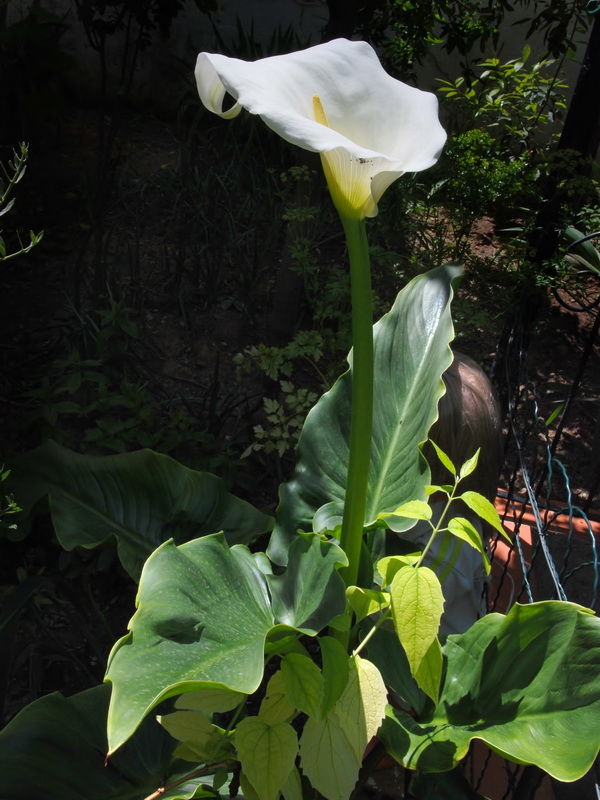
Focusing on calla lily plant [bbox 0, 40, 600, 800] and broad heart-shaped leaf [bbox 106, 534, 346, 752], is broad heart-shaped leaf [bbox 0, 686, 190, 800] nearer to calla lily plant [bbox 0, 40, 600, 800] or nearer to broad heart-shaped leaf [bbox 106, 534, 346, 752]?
calla lily plant [bbox 0, 40, 600, 800]

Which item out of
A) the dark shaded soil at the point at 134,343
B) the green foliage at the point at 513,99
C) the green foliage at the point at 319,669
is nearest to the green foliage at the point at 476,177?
the green foliage at the point at 513,99

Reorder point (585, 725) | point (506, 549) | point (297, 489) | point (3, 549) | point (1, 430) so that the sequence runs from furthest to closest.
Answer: point (506, 549) → point (1, 430) → point (3, 549) → point (297, 489) → point (585, 725)

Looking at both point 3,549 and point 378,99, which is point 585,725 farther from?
point 3,549

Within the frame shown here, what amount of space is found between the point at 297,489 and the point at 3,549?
2.91ft

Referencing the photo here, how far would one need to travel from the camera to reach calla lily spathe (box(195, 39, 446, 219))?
0.78m

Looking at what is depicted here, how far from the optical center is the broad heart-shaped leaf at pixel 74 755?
3.74 ft

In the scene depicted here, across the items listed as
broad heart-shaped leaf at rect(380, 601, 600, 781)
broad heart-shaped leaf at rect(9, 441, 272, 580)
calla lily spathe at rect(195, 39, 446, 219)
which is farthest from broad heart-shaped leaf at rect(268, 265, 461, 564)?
calla lily spathe at rect(195, 39, 446, 219)

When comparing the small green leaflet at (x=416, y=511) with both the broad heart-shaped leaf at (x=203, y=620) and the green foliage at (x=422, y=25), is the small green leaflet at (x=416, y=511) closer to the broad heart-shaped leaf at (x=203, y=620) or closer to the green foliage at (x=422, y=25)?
the broad heart-shaped leaf at (x=203, y=620)

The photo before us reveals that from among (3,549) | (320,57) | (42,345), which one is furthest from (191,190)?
(320,57)

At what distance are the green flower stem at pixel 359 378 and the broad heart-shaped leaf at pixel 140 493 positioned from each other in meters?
0.49

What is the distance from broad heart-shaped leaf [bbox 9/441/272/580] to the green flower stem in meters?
0.49

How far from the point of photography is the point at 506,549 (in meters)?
2.22

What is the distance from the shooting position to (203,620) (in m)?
1.04

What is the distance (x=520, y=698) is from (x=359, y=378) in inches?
20.5
